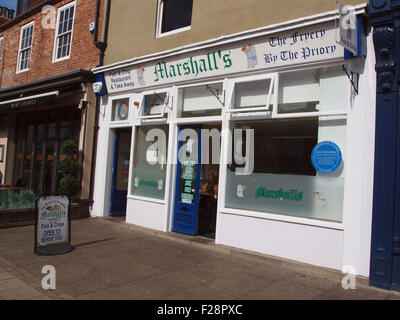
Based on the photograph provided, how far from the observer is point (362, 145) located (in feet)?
18.1

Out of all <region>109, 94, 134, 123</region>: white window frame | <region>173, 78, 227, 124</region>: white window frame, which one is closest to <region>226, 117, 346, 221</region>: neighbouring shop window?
<region>173, 78, 227, 124</region>: white window frame

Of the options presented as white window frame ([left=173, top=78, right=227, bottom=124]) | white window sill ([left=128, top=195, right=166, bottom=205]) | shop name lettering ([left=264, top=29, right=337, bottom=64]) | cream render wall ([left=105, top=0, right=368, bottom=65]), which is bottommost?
white window sill ([left=128, top=195, right=166, bottom=205])

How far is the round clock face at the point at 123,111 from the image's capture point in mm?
9852

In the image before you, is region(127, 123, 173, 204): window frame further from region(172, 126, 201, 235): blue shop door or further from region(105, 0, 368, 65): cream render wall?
region(105, 0, 368, 65): cream render wall

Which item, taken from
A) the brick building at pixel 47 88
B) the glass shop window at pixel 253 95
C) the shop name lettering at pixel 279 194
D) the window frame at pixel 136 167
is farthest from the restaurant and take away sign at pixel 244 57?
the shop name lettering at pixel 279 194

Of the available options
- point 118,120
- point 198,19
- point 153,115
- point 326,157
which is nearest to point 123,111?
point 118,120

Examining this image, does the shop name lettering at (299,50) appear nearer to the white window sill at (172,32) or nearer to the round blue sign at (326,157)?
the round blue sign at (326,157)

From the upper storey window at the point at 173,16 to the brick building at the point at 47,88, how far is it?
227 cm

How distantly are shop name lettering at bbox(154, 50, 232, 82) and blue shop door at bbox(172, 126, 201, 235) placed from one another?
1284mm

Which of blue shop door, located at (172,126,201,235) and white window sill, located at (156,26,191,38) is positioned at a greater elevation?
white window sill, located at (156,26,191,38)

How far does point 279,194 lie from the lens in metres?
6.44

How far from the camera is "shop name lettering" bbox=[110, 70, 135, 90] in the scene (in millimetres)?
9427
